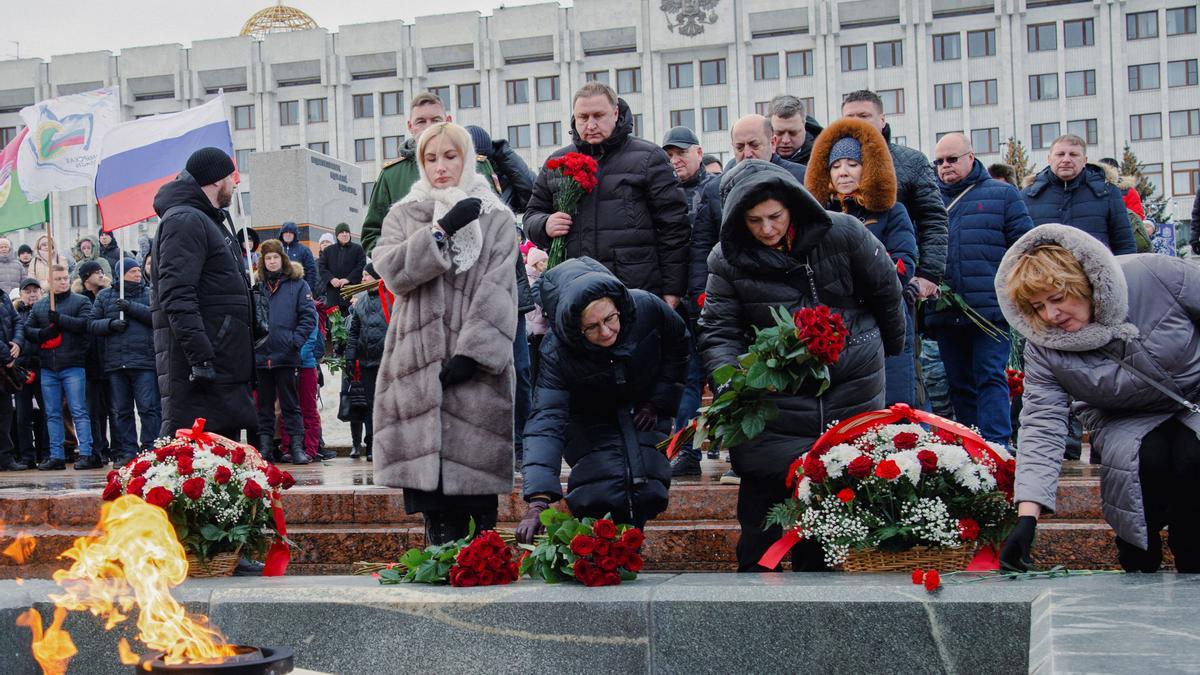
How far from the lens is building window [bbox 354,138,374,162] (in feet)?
197

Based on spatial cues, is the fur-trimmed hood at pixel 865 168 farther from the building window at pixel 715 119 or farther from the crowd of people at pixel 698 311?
the building window at pixel 715 119

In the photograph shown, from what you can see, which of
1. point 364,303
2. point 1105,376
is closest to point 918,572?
point 1105,376

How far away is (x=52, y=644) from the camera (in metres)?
4.66

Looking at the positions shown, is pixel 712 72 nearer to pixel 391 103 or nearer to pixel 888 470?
pixel 391 103

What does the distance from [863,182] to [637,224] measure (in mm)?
1281

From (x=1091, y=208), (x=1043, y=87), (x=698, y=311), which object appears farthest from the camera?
(x=1043, y=87)

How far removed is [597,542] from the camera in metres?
4.43

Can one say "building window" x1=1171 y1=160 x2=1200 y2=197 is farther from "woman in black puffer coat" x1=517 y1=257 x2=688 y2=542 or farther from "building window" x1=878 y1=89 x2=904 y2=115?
"woman in black puffer coat" x1=517 y1=257 x2=688 y2=542

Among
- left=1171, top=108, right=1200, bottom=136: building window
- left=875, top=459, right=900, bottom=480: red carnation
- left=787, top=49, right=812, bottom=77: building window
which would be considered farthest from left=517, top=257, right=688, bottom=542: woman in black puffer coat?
left=1171, top=108, right=1200, bottom=136: building window

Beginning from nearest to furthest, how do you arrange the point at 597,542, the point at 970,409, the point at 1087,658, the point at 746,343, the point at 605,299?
the point at 1087,658, the point at 597,542, the point at 605,299, the point at 746,343, the point at 970,409

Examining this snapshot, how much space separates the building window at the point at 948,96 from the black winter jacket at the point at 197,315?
51.5 meters

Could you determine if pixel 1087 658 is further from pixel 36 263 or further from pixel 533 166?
pixel 533 166

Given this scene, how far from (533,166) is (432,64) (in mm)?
6605

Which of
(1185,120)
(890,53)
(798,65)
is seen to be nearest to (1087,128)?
(1185,120)
